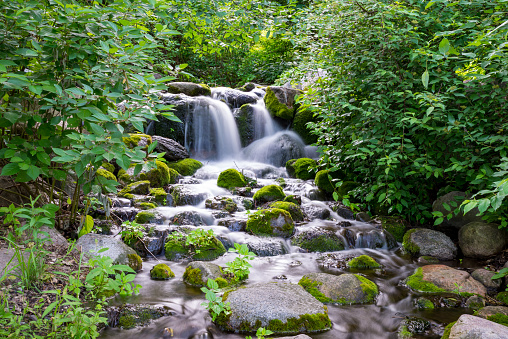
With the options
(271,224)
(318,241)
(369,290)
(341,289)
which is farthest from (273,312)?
(271,224)

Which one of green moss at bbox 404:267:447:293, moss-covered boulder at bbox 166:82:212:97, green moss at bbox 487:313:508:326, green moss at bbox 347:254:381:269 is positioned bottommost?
green moss at bbox 347:254:381:269

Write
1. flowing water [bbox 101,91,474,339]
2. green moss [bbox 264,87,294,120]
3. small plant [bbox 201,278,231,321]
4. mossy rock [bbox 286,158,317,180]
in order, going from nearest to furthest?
small plant [bbox 201,278,231,321] < flowing water [bbox 101,91,474,339] < mossy rock [bbox 286,158,317,180] < green moss [bbox 264,87,294,120]

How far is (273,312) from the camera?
3.31m

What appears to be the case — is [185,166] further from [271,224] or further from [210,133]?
[271,224]

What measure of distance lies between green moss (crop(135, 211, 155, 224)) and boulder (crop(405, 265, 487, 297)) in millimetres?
4625

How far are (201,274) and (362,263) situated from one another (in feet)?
8.99

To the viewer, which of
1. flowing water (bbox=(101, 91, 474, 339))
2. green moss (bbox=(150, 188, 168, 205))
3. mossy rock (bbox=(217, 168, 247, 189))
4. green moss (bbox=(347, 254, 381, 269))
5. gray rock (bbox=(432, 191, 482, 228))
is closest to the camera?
flowing water (bbox=(101, 91, 474, 339))

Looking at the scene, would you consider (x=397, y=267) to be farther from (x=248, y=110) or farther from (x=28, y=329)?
(x=248, y=110)

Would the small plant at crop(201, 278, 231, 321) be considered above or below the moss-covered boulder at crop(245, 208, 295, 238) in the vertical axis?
above

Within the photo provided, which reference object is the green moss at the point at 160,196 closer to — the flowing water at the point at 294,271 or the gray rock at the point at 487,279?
the flowing water at the point at 294,271

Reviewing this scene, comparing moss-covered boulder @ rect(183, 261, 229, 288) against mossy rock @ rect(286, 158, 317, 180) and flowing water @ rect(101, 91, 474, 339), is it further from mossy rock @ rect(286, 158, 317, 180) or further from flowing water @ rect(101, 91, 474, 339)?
mossy rock @ rect(286, 158, 317, 180)

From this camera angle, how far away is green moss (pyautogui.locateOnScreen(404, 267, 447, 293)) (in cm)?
437

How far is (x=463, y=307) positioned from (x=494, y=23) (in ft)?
14.0

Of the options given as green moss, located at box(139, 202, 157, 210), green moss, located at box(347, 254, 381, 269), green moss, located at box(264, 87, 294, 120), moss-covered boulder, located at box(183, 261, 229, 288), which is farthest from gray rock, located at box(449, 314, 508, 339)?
green moss, located at box(264, 87, 294, 120)
